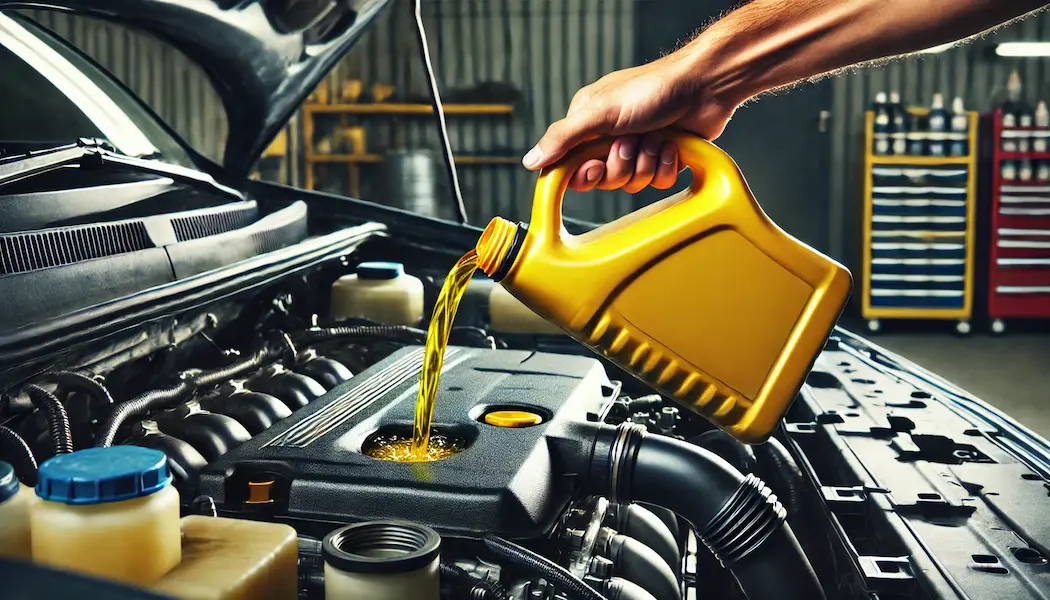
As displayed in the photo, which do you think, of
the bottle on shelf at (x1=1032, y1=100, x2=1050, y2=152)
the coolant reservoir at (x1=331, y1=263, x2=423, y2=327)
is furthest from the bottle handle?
the bottle on shelf at (x1=1032, y1=100, x2=1050, y2=152)

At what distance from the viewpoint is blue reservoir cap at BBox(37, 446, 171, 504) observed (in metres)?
0.65

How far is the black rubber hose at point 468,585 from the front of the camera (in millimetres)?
858

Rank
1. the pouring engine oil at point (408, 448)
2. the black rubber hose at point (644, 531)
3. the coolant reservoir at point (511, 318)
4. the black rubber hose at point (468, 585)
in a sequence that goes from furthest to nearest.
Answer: the coolant reservoir at point (511, 318), the black rubber hose at point (644, 531), the pouring engine oil at point (408, 448), the black rubber hose at point (468, 585)

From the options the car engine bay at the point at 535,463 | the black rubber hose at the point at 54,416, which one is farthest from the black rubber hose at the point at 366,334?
the black rubber hose at the point at 54,416

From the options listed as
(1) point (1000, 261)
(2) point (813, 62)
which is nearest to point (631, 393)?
(2) point (813, 62)

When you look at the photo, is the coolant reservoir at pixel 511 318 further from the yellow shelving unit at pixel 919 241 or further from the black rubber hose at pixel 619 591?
the yellow shelving unit at pixel 919 241

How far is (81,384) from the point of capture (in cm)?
109

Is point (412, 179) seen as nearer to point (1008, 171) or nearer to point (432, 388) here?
point (1008, 171)

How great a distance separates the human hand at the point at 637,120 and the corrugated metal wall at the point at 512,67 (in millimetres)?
5724

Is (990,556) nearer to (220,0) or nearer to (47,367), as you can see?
(47,367)

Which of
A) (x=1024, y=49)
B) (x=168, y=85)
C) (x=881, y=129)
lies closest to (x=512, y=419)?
(x=881, y=129)

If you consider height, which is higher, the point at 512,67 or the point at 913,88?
the point at 512,67

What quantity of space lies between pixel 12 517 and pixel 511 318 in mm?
1257

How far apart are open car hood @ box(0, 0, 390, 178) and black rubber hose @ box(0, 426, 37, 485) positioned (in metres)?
0.59
